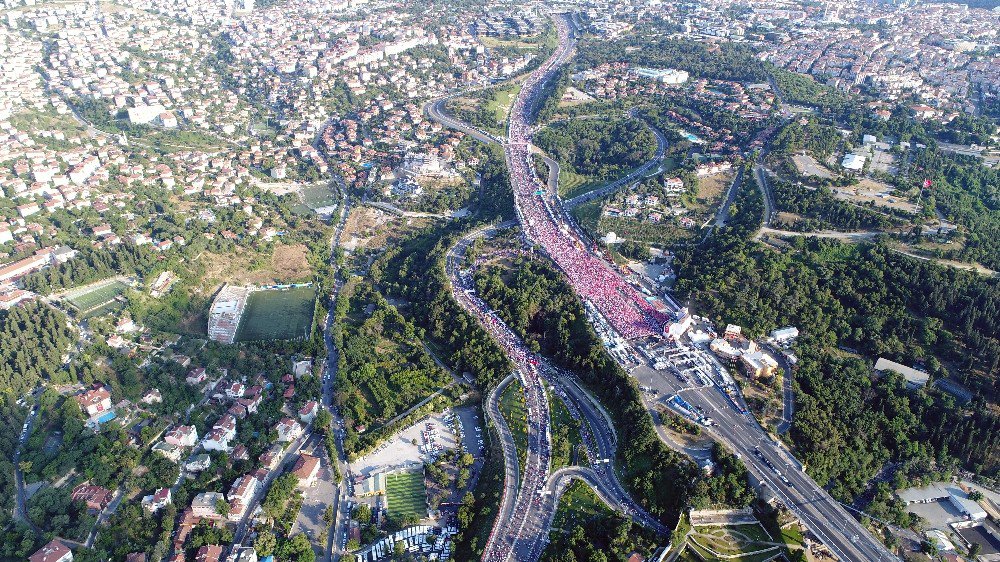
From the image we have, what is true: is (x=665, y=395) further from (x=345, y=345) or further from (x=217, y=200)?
(x=217, y=200)

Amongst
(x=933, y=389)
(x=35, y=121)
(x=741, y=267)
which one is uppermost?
(x=35, y=121)

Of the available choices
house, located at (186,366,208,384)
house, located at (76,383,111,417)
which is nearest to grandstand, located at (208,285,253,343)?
house, located at (186,366,208,384)

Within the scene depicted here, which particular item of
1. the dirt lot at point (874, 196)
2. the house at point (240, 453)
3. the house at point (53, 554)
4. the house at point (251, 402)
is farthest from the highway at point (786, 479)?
the dirt lot at point (874, 196)

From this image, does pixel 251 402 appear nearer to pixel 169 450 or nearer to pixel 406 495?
pixel 169 450

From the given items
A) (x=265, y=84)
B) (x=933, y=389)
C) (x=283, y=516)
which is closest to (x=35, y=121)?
(x=265, y=84)

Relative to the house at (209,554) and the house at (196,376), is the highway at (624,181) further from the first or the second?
the house at (209,554)

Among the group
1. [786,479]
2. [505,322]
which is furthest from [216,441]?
[786,479]
